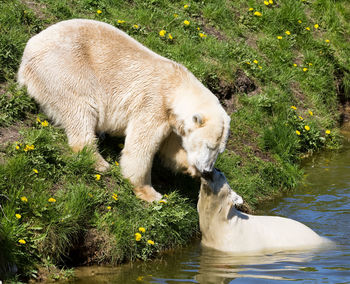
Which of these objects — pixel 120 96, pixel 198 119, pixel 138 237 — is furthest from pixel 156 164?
pixel 138 237

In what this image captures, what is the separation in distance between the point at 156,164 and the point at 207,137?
166cm

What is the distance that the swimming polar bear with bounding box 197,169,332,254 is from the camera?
7.18 meters

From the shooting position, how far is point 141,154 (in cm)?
745

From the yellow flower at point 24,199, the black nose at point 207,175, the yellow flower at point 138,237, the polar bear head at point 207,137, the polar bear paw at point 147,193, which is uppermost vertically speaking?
the polar bear head at point 207,137

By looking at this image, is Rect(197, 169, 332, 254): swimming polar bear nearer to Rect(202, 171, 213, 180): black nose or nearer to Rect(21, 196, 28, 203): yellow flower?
Rect(202, 171, 213, 180): black nose

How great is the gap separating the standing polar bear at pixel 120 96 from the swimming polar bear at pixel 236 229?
1.13 ft

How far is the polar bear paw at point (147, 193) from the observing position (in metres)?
7.57

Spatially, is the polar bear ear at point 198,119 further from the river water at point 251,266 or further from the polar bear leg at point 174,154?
the river water at point 251,266

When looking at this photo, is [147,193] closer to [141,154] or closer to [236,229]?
[141,154]

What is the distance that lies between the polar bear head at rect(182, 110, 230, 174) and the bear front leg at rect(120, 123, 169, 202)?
484 millimetres

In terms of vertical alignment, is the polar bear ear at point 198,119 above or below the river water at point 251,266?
above

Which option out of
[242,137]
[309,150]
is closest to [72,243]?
[242,137]

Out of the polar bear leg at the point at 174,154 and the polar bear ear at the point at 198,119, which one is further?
the polar bear leg at the point at 174,154

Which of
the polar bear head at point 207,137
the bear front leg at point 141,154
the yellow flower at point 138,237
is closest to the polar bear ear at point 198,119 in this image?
the polar bear head at point 207,137
